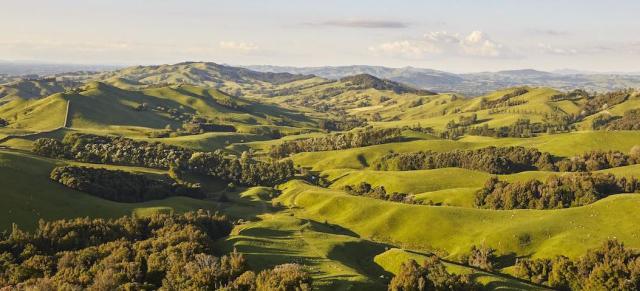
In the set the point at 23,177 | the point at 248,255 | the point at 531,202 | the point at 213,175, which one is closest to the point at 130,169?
the point at 213,175

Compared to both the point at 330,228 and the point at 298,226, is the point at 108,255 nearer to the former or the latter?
the point at 298,226

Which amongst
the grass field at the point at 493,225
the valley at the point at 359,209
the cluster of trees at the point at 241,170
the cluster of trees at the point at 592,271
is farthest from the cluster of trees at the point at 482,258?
the cluster of trees at the point at 241,170

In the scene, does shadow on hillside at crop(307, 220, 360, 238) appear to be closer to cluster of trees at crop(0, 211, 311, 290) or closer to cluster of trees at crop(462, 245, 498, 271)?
cluster of trees at crop(0, 211, 311, 290)

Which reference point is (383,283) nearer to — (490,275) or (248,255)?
(490,275)

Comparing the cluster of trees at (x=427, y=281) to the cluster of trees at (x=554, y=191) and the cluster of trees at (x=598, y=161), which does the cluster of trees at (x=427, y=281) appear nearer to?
the cluster of trees at (x=554, y=191)

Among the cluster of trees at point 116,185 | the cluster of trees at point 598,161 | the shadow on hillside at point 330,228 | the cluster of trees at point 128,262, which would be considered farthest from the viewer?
the cluster of trees at point 598,161

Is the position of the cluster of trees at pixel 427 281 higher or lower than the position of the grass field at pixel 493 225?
higher

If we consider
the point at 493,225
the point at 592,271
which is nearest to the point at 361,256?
the point at 493,225
